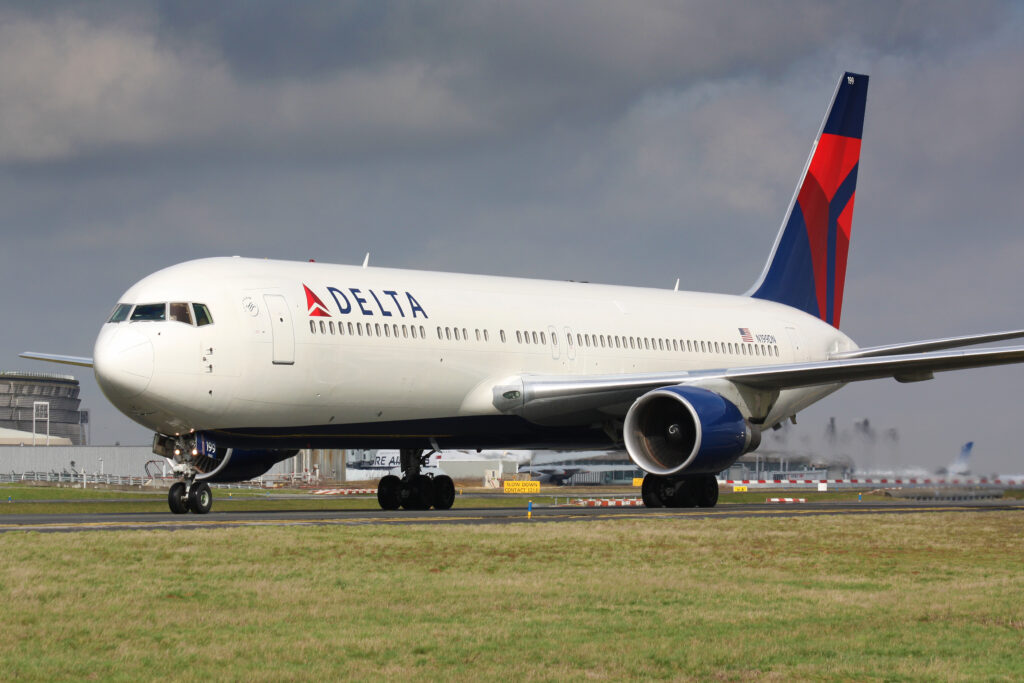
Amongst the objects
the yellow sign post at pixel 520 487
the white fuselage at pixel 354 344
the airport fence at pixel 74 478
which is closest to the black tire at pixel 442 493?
the white fuselage at pixel 354 344

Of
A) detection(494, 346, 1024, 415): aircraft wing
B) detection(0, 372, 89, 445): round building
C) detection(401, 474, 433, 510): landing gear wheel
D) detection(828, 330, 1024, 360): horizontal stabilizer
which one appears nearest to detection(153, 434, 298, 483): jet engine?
detection(401, 474, 433, 510): landing gear wheel

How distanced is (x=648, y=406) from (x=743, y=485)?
2641cm

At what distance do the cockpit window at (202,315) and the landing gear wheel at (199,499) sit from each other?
271 centimetres

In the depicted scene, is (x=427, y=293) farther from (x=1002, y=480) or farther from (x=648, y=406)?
(x=1002, y=480)

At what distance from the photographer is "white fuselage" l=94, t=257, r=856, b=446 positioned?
2062 centimetres

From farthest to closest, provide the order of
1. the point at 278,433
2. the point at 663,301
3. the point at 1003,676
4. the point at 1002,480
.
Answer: the point at 1002,480 < the point at 663,301 < the point at 278,433 < the point at 1003,676

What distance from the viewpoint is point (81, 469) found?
98.8 meters

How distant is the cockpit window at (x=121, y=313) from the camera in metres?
21.1

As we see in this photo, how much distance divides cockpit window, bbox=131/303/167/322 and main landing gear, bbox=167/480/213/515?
2724 mm

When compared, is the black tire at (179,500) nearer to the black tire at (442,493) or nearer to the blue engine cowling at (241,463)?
the blue engine cowling at (241,463)

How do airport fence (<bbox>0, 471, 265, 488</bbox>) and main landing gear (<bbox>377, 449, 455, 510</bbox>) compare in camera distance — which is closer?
main landing gear (<bbox>377, 449, 455, 510</bbox>)

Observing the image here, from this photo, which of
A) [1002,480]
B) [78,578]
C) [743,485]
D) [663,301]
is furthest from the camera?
[743,485]

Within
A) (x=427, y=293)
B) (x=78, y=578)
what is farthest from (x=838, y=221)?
(x=78, y=578)

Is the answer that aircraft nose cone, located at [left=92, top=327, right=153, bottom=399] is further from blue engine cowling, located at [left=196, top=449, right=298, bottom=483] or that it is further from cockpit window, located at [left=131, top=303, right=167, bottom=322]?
blue engine cowling, located at [left=196, top=449, right=298, bottom=483]
